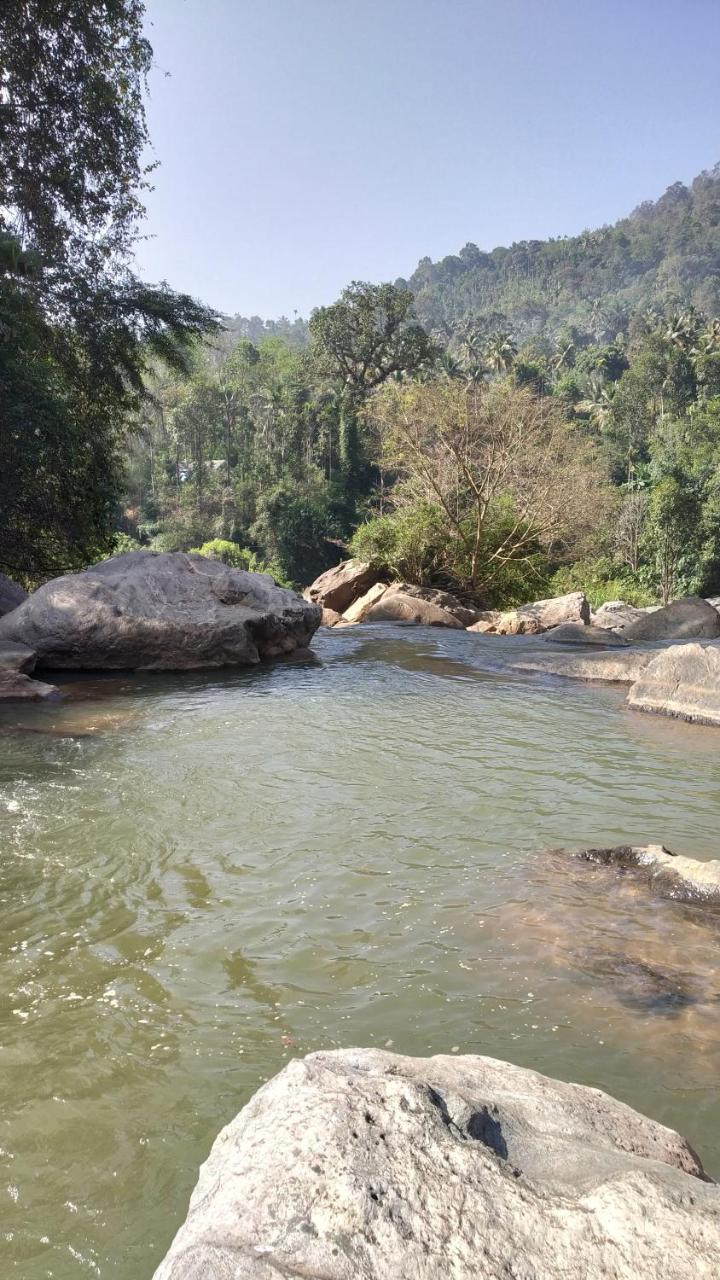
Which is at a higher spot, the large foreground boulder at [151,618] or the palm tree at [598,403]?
the palm tree at [598,403]

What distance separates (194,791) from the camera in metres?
6.03

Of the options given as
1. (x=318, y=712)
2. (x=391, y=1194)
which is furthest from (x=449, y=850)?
(x=318, y=712)

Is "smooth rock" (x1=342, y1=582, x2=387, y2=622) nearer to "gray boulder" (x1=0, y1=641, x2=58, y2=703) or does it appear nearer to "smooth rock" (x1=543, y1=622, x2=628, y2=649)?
"smooth rock" (x1=543, y1=622, x2=628, y2=649)

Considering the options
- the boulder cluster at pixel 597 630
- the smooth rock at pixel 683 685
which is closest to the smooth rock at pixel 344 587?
the boulder cluster at pixel 597 630

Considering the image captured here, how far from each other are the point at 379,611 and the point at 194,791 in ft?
44.8

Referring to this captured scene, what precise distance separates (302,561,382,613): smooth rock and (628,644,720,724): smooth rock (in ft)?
46.0

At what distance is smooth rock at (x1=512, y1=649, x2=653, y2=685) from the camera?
11.3 metres

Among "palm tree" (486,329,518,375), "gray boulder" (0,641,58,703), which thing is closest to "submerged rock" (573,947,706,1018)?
"gray boulder" (0,641,58,703)

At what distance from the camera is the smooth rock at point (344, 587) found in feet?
76.8

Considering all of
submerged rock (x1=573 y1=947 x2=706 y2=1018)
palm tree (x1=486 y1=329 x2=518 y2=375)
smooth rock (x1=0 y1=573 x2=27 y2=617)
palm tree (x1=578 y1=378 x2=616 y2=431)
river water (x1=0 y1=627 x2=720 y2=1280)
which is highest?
palm tree (x1=486 y1=329 x2=518 y2=375)

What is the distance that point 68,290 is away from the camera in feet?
50.3

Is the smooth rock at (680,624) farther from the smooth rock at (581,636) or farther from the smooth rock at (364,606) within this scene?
the smooth rock at (364,606)

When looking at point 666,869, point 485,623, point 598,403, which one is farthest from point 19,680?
point 598,403

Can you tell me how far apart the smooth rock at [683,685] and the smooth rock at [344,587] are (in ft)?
46.0
